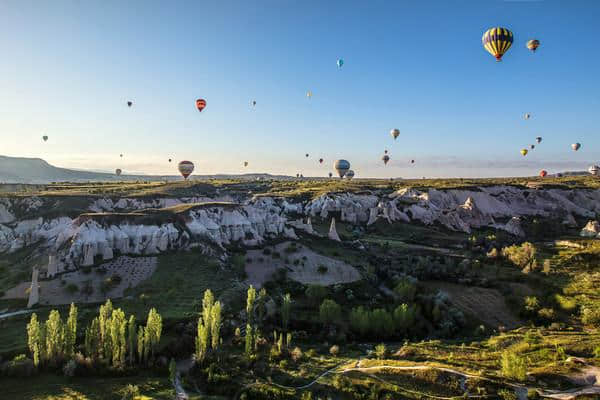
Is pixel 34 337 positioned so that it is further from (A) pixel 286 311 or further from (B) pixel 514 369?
(B) pixel 514 369

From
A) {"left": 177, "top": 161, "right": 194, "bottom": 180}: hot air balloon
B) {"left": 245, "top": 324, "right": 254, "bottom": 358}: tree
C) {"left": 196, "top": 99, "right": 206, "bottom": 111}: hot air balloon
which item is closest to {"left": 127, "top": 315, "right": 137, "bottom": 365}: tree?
{"left": 245, "top": 324, "right": 254, "bottom": 358}: tree

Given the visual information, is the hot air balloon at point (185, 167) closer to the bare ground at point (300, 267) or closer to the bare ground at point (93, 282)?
the bare ground at point (300, 267)

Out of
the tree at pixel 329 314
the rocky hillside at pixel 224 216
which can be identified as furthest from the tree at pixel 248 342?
the rocky hillside at pixel 224 216

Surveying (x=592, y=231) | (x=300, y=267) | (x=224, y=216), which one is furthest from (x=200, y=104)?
(x=592, y=231)

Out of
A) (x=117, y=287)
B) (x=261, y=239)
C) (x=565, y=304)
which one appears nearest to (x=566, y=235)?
(x=565, y=304)

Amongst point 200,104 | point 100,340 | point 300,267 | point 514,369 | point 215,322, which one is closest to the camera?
point 514,369

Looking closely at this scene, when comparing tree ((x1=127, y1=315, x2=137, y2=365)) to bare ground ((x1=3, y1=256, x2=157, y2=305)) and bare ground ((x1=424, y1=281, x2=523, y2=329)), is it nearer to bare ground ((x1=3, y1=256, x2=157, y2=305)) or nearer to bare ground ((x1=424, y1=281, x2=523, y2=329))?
bare ground ((x1=3, y1=256, x2=157, y2=305))

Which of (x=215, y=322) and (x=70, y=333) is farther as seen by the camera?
(x=215, y=322)
